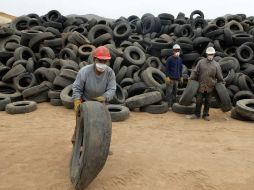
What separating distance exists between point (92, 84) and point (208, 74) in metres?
4.64

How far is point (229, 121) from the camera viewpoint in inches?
383

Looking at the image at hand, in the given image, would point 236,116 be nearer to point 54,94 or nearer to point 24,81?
point 54,94

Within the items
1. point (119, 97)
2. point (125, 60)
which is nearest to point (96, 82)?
point (119, 97)

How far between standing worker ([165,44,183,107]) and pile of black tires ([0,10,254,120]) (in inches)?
12.1

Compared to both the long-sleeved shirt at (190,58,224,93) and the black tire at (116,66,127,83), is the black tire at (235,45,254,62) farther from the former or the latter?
the black tire at (116,66,127,83)

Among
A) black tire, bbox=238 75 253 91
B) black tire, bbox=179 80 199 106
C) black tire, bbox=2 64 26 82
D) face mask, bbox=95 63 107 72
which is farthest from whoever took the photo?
black tire, bbox=2 64 26 82

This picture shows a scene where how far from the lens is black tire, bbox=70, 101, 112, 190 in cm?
464

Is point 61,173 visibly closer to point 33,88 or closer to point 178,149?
point 178,149

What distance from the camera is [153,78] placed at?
40.5 feet

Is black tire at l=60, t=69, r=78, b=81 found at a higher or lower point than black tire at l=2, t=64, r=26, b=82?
higher

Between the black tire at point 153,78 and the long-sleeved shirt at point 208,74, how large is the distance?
7.43 ft

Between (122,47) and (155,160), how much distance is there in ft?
33.0

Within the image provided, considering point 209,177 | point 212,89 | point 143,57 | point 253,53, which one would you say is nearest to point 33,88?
point 143,57

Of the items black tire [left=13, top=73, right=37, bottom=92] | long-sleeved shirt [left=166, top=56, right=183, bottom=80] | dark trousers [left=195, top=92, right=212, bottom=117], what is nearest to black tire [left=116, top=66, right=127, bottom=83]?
long-sleeved shirt [left=166, top=56, right=183, bottom=80]
